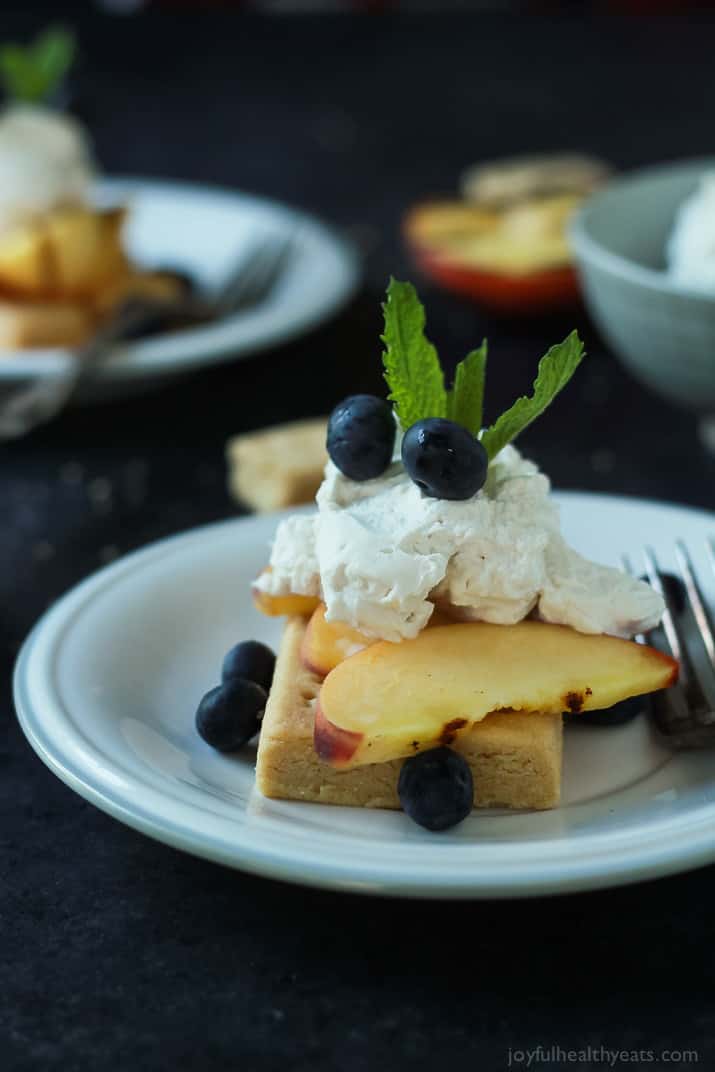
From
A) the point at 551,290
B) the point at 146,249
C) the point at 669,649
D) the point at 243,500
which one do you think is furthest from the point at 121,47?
the point at 669,649

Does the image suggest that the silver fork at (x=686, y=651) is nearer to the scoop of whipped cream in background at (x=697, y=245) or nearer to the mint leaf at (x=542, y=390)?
the mint leaf at (x=542, y=390)

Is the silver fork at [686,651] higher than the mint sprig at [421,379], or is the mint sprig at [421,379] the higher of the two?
the mint sprig at [421,379]

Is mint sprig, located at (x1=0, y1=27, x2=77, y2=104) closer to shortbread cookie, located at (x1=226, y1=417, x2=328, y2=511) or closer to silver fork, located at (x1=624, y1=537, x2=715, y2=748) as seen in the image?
shortbread cookie, located at (x1=226, y1=417, x2=328, y2=511)

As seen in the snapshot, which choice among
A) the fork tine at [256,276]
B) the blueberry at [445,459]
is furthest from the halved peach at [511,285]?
the blueberry at [445,459]

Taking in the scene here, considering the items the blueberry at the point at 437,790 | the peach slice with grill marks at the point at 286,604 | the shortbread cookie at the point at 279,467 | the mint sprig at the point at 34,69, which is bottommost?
the shortbread cookie at the point at 279,467

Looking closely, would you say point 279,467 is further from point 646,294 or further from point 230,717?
point 230,717
